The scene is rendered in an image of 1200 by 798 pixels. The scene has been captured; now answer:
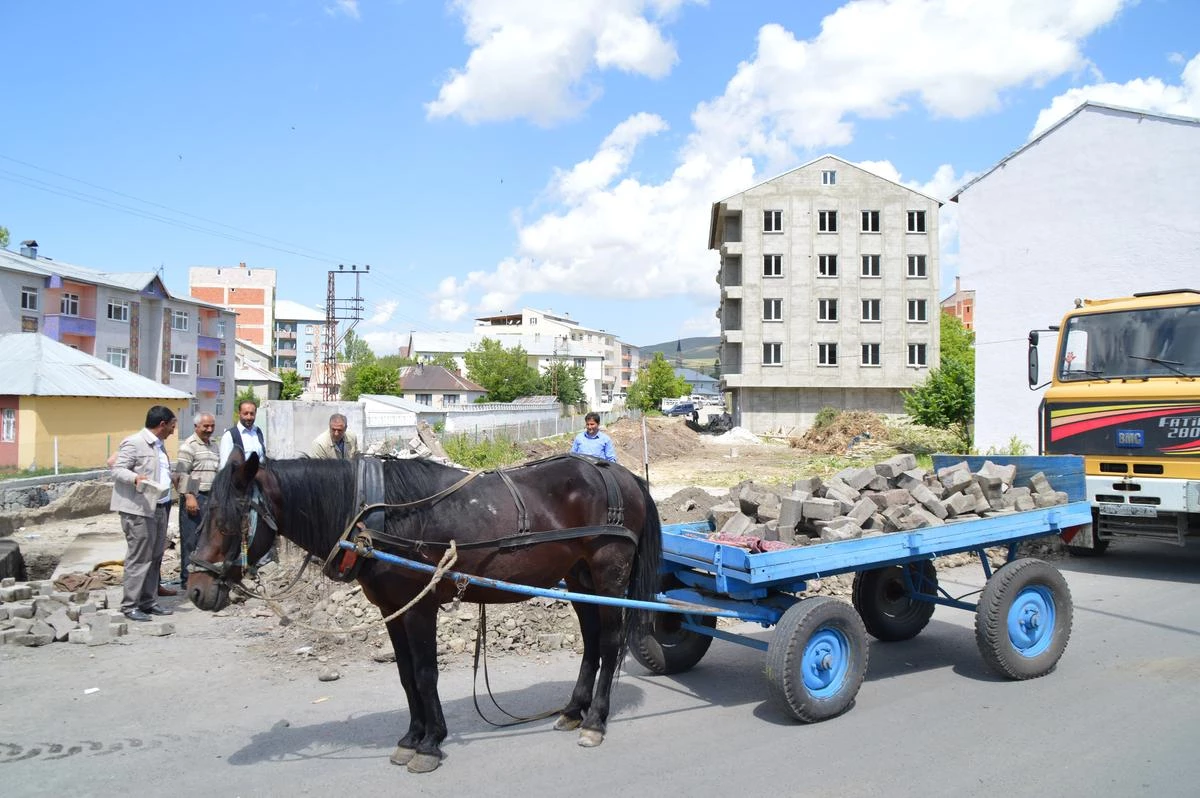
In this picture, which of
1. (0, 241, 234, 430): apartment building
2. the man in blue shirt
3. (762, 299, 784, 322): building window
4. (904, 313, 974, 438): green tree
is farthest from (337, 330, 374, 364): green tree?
the man in blue shirt

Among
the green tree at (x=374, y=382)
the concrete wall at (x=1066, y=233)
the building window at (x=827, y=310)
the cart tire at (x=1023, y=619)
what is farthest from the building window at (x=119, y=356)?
the cart tire at (x=1023, y=619)

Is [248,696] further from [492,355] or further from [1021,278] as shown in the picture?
[492,355]

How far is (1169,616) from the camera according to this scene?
7.64 meters

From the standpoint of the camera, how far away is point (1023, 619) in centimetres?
595

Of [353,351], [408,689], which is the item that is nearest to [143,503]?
[408,689]

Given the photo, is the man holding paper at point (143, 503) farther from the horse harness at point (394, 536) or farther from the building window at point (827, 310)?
the building window at point (827, 310)

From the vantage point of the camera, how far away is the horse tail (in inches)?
204

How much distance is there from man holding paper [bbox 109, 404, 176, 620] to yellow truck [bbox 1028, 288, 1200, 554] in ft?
30.5

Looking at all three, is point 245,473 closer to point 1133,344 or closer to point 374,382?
point 1133,344

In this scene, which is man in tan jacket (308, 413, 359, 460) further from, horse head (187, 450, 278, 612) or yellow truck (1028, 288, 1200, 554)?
yellow truck (1028, 288, 1200, 554)

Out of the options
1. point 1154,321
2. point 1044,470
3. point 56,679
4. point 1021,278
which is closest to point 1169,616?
point 1044,470

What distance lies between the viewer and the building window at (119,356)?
42906 mm

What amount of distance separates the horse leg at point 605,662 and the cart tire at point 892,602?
2.55 metres

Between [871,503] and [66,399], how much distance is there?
26.7 meters
